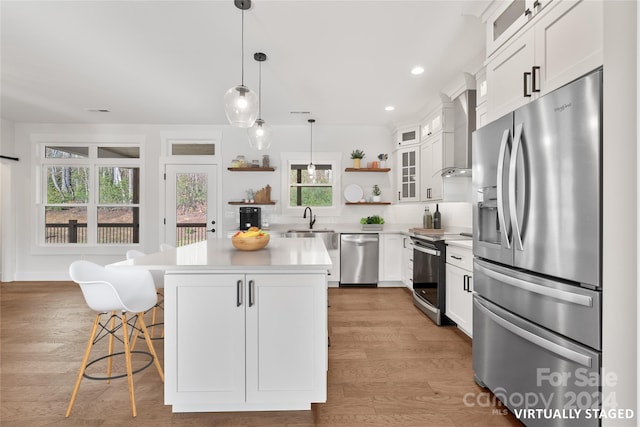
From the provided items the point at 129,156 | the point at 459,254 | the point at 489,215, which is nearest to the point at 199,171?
the point at 129,156

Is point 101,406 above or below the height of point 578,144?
below

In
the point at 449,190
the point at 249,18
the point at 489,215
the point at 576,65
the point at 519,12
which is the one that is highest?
the point at 249,18

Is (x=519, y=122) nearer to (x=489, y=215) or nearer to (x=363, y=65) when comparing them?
(x=489, y=215)

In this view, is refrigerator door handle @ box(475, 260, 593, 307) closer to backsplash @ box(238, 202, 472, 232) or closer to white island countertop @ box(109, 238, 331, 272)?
white island countertop @ box(109, 238, 331, 272)

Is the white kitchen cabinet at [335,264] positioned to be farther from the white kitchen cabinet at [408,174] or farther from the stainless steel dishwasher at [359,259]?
the white kitchen cabinet at [408,174]

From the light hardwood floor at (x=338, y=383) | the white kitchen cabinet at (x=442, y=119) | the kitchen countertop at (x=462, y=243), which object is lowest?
the light hardwood floor at (x=338, y=383)

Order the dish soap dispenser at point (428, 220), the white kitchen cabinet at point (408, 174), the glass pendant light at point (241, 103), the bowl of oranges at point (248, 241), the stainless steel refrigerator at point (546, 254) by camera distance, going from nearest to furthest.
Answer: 1. the stainless steel refrigerator at point (546, 254)
2. the glass pendant light at point (241, 103)
3. the bowl of oranges at point (248, 241)
4. the dish soap dispenser at point (428, 220)
5. the white kitchen cabinet at point (408, 174)

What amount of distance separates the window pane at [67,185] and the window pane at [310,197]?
366cm

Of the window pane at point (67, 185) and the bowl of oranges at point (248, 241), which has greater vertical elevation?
the window pane at point (67, 185)

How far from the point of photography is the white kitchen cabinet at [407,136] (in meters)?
4.93

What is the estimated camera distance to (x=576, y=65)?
1.49 m

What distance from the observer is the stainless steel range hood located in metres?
3.46

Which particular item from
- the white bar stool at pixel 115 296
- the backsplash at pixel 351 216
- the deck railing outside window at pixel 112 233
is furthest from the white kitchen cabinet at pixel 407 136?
the white bar stool at pixel 115 296

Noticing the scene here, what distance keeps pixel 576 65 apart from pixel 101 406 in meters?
3.26
